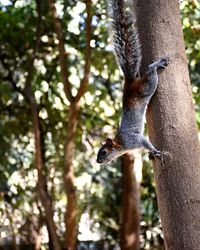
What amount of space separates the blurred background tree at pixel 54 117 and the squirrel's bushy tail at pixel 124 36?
201cm

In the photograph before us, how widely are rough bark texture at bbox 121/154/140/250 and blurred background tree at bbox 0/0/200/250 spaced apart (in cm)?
28

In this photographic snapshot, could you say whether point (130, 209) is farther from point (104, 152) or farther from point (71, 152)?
point (104, 152)

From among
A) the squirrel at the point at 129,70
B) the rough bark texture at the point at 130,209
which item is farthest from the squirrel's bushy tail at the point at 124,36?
the rough bark texture at the point at 130,209

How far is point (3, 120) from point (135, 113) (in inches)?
139

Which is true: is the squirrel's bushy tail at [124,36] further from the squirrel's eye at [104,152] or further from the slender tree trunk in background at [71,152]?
the slender tree trunk in background at [71,152]

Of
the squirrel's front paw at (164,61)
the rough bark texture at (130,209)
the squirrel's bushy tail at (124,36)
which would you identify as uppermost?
the squirrel's bushy tail at (124,36)

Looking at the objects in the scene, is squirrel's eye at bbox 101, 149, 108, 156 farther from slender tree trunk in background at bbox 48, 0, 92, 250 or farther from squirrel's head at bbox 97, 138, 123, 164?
slender tree trunk in background at bbox 48, 0, 92, 250

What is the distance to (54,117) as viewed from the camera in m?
4.71

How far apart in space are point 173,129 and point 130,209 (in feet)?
10.2

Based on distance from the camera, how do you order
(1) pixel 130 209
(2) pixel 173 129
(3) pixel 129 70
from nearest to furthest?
(2) pixel 173 129, (3) pixel 129 70, (1) pixel 130 209

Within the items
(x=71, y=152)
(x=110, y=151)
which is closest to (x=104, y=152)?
(x=110, y=151)

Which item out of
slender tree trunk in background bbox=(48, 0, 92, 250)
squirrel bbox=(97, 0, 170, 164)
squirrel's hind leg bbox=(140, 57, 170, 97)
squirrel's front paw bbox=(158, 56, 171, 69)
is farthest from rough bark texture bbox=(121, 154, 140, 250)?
squirrel's front paw bbox=(158, 56, 171, 69)

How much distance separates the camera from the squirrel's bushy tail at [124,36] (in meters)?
1.85

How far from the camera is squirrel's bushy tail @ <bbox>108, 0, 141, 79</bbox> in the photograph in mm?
1852
